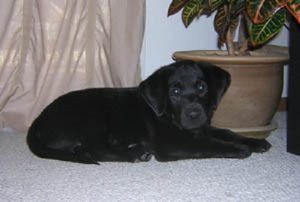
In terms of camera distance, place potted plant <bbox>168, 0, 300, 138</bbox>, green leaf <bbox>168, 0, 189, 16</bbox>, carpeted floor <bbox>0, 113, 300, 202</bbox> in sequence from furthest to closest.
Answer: green leaf <bbox>168, 0, 189, 16</bbox> < potted plant <bbox>168, 0, 300, 138</bbox> < carpeted floor <bbox>0, 113, 300, 202</bbox>

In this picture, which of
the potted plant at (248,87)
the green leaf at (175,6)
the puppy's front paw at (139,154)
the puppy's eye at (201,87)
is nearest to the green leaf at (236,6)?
the potted plant at (248,87)

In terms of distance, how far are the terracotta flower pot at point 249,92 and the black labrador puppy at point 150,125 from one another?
0.55 feet

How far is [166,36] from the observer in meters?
2.34

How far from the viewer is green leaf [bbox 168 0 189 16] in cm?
208

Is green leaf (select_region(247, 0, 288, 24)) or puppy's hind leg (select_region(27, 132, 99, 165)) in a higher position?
green leaf (select_region(247, 0, 288, 24))

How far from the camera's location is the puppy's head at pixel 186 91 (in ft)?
5.21

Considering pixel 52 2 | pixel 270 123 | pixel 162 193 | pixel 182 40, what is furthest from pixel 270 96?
pixel 52 2

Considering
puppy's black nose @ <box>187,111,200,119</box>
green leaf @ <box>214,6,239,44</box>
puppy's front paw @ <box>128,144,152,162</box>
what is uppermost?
green leaf @ <box>214,6,239,44</box>

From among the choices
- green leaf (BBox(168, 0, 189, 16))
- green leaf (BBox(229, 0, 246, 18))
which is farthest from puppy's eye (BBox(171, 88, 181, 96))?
green leaf (BBox(168, 0, 189, 16))

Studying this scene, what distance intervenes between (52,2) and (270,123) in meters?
1.14

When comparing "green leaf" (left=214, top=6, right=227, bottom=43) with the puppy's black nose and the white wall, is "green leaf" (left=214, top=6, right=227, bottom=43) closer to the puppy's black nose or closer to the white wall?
the white wall

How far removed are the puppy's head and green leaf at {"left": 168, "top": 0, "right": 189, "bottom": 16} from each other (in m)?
0.52

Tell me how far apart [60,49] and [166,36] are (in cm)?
58

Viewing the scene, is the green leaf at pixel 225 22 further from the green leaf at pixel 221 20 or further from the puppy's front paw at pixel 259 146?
the puppy's front paw at pixel 259 146
